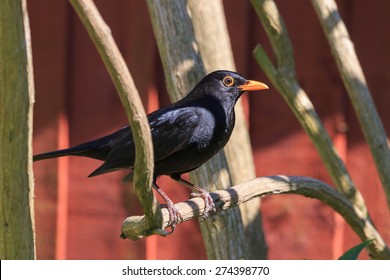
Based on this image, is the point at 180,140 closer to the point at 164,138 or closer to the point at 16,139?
the point at 164,138

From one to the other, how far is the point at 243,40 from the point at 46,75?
46.2 inches

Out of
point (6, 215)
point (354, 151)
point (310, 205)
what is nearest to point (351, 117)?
point (354, 151)

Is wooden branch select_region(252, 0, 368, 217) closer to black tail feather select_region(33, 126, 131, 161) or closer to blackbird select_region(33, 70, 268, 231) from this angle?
blackbird select_region(33, 70, 268, 231)

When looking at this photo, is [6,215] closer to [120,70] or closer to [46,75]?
[120,70]

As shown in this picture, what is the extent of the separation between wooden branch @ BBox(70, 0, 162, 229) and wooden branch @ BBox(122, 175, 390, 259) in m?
0.33

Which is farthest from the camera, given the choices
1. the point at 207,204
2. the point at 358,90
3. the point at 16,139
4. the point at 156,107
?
the point at 156,107

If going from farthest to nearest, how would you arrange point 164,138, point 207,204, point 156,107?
point 156,107
point 164,138
point 207,204

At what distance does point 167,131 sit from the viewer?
3.51 m

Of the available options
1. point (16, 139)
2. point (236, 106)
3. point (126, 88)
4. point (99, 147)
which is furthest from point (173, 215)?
point (236, 106)

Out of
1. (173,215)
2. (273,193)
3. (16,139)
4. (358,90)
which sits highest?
(358,90)

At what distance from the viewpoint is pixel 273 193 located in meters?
3.56

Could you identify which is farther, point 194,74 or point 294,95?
point 294,95

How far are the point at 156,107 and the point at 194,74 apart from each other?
3.63 ft

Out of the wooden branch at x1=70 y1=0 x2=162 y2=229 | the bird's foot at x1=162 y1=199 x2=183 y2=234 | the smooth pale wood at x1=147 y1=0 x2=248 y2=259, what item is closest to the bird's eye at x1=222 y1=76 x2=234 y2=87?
the smooth pale wood at x1=147 y1=0 x2=248 y2=259
